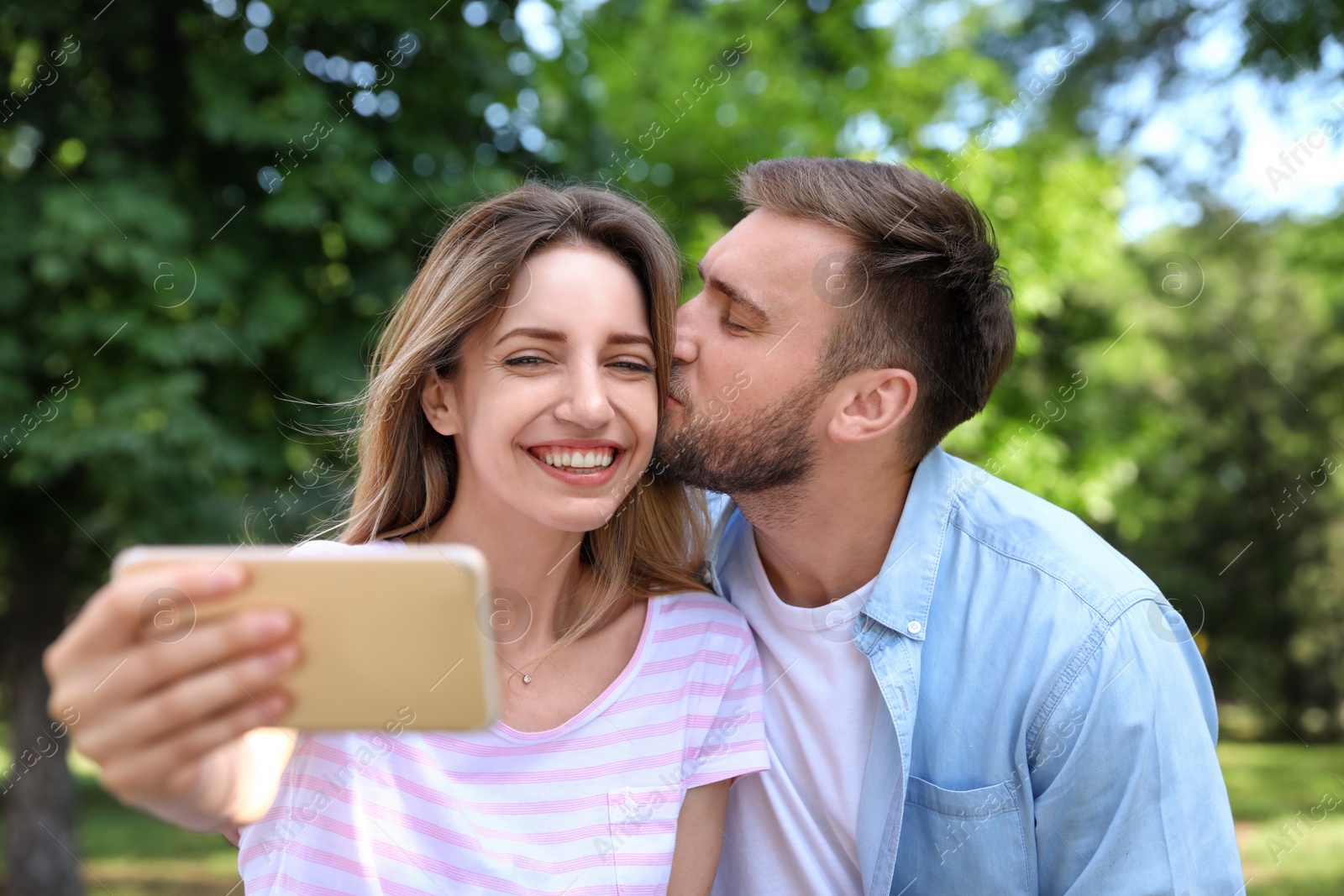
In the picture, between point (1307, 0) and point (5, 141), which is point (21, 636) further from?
point (1307, 0)

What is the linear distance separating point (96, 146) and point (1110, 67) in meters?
7.12

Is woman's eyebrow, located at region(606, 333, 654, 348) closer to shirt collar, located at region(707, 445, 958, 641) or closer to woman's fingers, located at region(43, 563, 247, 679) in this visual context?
shirt collar, located at region(707, 445, 958, 641)

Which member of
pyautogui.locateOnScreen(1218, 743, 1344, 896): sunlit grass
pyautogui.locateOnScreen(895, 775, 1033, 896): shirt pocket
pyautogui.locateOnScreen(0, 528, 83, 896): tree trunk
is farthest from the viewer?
pyautogui.locateOnScreen(1218, 743, 1344, 896): sunlit grass

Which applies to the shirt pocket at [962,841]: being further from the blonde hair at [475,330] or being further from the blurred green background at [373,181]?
the blurred green background at [373,181]

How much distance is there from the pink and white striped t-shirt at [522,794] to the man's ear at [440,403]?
0.33m

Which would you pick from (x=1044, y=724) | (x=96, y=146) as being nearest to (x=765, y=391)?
(x=1044, y=724)

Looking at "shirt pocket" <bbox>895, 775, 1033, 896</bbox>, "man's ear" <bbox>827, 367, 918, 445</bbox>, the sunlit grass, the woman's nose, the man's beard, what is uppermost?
the woman's nose

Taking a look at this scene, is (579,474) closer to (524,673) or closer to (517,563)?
(517,563)

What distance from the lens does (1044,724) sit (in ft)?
8.38

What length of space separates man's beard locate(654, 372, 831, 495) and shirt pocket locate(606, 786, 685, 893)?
86cm

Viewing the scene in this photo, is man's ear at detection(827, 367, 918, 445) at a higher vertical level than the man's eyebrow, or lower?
lower

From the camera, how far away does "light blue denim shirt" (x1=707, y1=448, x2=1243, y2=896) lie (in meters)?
2.45

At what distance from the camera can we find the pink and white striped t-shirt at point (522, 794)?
7.20ft

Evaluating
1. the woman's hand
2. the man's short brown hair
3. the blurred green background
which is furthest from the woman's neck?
the blurred green background
